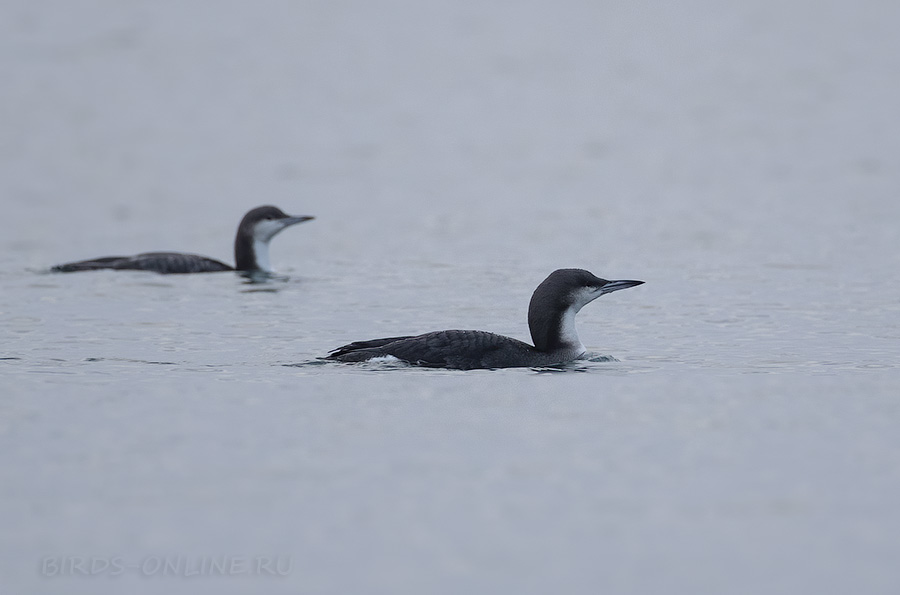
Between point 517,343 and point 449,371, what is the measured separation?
545mm

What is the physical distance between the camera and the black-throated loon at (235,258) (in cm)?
1334

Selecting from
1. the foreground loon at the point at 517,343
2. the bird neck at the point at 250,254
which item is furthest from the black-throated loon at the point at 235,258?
the foreground loon at the point at 517,343

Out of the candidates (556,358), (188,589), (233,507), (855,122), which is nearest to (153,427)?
(233,507)

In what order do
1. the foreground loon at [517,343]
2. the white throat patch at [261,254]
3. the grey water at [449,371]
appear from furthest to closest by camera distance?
the white throat patch at [261,254] → the foreground loon at [517,343] → the grey water at [449,371]

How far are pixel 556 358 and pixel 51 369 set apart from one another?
280 centimetres

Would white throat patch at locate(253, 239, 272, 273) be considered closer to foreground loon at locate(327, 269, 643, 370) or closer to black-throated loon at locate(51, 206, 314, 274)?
black-throated loon at locate(51, 206, 314, 274)

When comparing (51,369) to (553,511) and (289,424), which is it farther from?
(553,511)

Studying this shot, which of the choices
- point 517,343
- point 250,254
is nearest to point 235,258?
point 250,254

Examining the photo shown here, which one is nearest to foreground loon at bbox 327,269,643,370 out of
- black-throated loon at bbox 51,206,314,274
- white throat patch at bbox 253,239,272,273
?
black-throated loon at bbox 51,206,314,274

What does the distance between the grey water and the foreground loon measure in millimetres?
136

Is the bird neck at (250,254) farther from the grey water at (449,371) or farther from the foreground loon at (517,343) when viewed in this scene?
the foreground loon at (517,343)

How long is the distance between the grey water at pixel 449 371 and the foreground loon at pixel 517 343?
136mm

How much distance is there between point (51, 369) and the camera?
8406mm

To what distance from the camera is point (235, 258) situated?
46.3 ft
